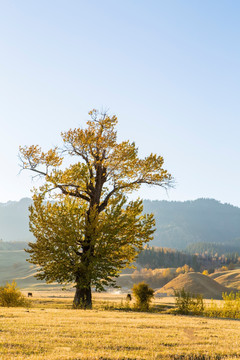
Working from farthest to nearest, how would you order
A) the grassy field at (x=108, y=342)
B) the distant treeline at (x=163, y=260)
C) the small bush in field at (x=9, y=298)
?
1. the distant treeline at (x=163, y=260)
2. the small bush in field at (x=9, y=298)
3. the grassy field at (x=108, y=342)

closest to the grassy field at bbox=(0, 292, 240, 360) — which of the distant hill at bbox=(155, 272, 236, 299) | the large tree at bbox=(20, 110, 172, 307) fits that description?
Answer: the large tree at bbox=(20, 110, 172, 307)

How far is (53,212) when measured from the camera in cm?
2342

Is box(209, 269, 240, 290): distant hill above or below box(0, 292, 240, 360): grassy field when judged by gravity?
below

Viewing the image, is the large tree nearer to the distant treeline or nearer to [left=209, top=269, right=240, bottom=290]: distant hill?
[left=209, top=269, right=240, bottom=290]: distant hill

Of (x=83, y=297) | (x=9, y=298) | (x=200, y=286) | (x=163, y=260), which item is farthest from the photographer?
(x=163, y=260)

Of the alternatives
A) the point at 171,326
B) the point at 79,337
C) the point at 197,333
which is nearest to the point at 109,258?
the point at 171,326

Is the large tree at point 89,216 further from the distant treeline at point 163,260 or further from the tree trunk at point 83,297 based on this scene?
the distant treeline at point 163,260

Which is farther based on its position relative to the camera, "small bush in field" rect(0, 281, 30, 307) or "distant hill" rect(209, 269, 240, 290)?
"distant hill" rect(209, 269, 240, 290)

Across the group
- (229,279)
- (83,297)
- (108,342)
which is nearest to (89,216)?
(83,297)

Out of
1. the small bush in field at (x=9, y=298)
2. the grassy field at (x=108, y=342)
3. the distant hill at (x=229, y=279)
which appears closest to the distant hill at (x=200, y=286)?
the distant hill at (x=229, y=279)

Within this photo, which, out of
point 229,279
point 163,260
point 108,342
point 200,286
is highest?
point 163,260

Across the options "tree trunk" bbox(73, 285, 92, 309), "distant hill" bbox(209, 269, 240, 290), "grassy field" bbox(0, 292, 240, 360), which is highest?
"grassy field" bbox(0, 292, 240, 360)

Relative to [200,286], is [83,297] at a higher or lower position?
higher

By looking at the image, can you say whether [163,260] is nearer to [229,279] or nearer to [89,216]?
[229,279]
